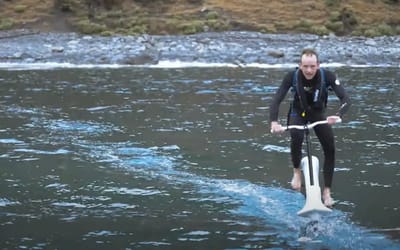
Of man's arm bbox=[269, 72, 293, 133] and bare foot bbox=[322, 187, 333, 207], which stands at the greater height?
man's arm bbox=[269, 72, 293, 133]

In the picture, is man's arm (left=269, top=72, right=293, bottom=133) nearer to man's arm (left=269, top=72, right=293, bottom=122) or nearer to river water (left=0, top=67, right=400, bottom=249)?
man's arm (left=269, top=72, right=293, bottom=122)

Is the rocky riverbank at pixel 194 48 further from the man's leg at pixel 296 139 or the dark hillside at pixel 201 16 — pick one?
the man's leg at pixel 296 139

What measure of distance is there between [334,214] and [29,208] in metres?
4.87

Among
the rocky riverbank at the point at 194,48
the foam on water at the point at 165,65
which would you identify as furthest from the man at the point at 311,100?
A: the rocky riverbank at the point at 194,48

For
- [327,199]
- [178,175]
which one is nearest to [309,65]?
[327,199]

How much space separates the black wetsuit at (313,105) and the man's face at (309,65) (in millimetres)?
173

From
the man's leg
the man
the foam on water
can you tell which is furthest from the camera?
the foam on water

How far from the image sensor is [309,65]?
32.2 feet

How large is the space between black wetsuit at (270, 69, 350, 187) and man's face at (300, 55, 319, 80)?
17 cm

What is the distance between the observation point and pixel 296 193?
38.3ft

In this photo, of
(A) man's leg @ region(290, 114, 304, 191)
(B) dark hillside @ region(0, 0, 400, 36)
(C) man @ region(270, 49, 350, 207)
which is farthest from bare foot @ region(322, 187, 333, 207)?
(B) dark hillside @ region(0, 0, 400, 36)

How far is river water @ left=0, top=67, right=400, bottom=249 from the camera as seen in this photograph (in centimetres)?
946

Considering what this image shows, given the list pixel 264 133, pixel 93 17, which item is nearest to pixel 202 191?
pixel 264 133

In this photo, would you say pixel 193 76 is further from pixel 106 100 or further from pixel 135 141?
pixel 135 141
